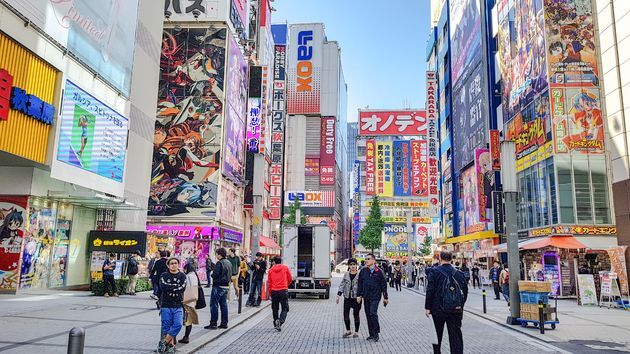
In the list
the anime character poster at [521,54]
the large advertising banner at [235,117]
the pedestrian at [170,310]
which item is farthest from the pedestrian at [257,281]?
the large advertising banner at [235,117]

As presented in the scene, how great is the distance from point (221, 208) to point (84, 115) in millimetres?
21583

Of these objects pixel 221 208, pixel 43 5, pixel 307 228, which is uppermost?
pixel 43 5

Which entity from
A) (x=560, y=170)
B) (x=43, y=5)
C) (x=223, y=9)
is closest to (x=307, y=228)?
(x=43, y=5)

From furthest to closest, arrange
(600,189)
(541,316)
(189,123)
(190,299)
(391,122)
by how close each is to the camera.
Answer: (391,122) → (189,123) → (600,189) → (541,316) → (190,299)

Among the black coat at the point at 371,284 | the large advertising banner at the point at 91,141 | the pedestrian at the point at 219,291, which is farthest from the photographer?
the large advertising banner at the point at 91,141

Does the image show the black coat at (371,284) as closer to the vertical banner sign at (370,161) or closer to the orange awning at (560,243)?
the orange awning at (560,243)

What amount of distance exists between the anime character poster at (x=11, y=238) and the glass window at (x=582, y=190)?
2663 cm

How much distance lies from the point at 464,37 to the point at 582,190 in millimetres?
27950

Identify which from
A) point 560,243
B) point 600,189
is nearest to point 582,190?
point 600,189

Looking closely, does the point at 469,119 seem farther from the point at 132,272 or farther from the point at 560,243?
the point at 132,272

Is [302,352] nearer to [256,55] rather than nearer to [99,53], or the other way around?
[99,53]

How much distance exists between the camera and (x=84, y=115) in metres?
19.7

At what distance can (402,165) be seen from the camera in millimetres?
101188

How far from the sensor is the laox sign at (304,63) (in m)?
104
